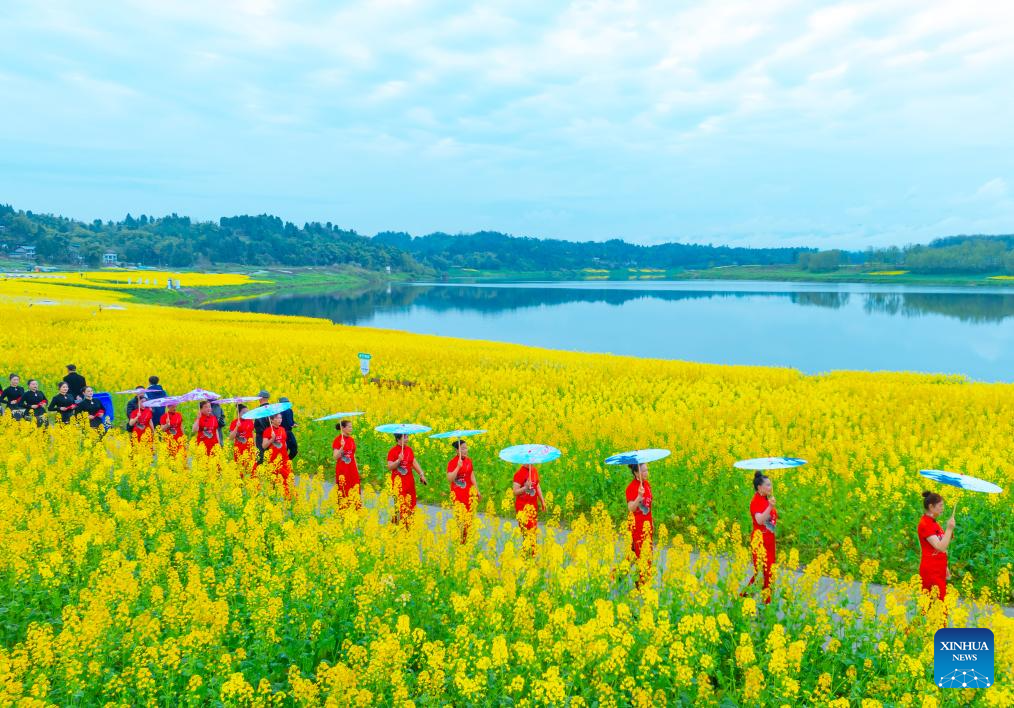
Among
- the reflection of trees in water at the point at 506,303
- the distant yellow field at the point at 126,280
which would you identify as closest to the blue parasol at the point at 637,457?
the reflection of trees in water at the point at 506,303

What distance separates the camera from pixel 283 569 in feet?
26.3

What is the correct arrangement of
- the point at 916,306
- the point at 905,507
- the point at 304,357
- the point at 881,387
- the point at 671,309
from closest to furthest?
the point at 905,507 < the point at 881,387 < the point at 304,357 < the point at 916,306 < the point at 671,309

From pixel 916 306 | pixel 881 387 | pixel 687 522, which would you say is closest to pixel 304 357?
pixel 687 522

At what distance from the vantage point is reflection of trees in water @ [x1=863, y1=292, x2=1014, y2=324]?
315 feet

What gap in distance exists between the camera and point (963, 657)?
5.50m

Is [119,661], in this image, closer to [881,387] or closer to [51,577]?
[51,577]

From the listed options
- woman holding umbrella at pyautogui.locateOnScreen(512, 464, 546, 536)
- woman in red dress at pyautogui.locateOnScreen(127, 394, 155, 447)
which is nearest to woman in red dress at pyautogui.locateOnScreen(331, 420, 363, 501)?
woman holding umbrella at pyautogui.locateOnScreen(512, 464, 546, 536)

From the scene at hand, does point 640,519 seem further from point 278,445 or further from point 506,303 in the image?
point 506,303

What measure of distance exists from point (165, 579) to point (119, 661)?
1465 mm

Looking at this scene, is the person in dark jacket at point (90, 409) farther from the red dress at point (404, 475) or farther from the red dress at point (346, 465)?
the red dress at point (404, 475)

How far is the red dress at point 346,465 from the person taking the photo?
11562mm

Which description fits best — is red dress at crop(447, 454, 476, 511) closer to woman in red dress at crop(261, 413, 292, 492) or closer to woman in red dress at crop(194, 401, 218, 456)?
woman in red dress at crop(261, 413, 292, 492)

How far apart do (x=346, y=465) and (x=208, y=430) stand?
178 inches

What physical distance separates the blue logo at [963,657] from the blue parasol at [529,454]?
4655 millimetres
